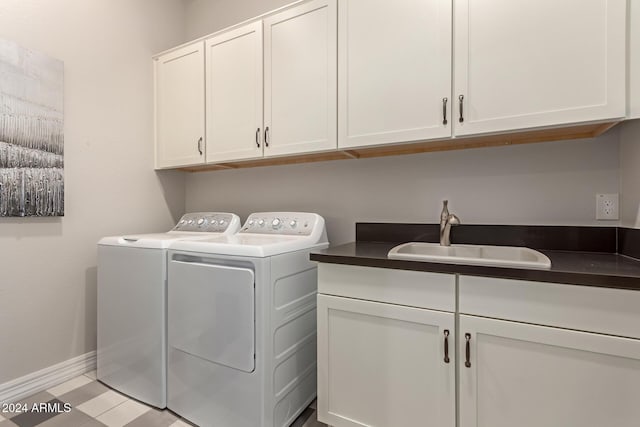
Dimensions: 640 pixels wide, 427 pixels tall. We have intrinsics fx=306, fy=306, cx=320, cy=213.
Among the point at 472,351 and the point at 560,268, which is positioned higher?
the point at 560,268

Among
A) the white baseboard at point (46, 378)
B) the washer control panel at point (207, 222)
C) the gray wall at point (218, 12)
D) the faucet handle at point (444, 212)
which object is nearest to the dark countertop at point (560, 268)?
the faucet handle at point (444, 212)

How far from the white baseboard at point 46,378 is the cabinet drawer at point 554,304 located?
2.31 meters

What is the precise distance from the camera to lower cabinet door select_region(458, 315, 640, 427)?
3.05ft

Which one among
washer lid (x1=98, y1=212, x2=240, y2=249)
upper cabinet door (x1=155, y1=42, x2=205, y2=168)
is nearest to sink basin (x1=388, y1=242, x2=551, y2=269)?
washer lid (x1=98, y1=212, x2=240, y2=249)

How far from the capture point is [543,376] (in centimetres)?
101

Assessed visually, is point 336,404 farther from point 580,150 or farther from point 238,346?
point 580,150

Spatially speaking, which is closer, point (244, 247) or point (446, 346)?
point (446, 346)

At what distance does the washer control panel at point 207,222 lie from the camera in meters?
2.14

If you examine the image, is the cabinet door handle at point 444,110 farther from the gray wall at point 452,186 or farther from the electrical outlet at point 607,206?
the electrical outlet at point 607,206

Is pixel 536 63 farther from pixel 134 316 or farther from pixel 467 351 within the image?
pixel 134 316

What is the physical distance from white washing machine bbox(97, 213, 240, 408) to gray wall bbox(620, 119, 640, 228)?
2087 millimetres

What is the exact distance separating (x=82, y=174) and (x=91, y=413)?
4.55ft

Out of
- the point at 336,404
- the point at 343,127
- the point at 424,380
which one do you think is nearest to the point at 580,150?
the point at 343,127

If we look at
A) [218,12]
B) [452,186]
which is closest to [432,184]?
[452,186]
